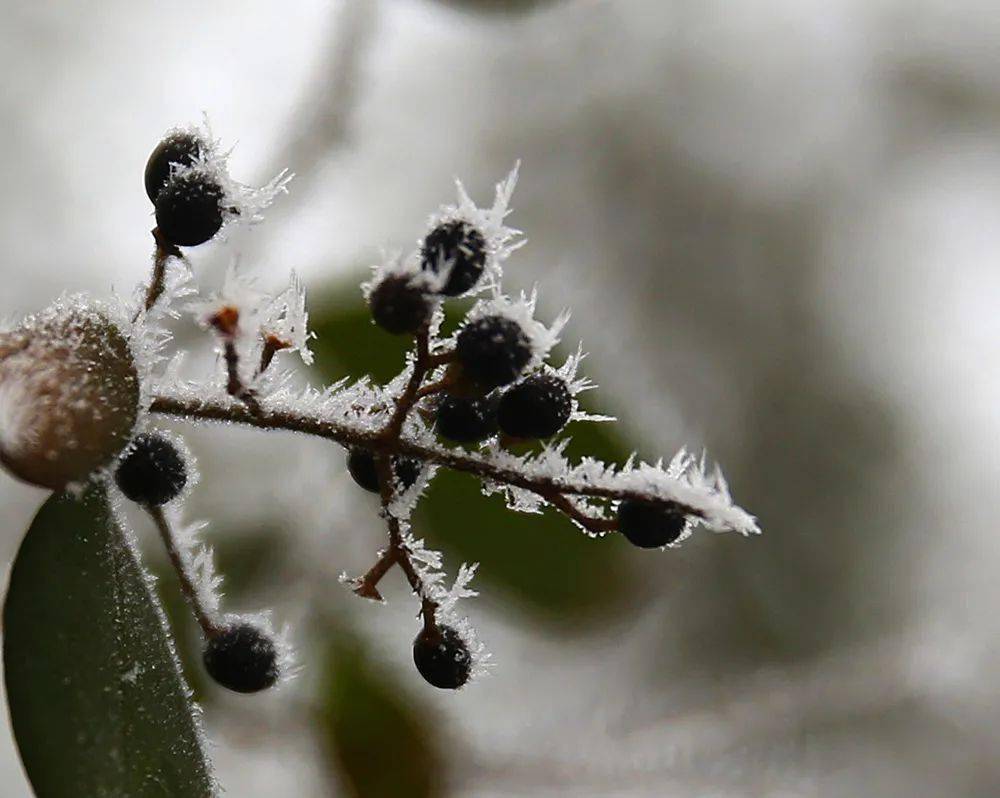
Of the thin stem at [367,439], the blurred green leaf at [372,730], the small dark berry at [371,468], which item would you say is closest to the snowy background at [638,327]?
the blurred green leaf at [372,730]

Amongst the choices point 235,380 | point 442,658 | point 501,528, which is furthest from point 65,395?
point 501,528

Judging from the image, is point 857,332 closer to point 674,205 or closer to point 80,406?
point 674,205

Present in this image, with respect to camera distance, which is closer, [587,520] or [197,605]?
[587,520]

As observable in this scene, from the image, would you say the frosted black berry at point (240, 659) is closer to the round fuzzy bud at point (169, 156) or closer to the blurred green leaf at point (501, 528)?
the round fuzzy bud at point (169, 156)

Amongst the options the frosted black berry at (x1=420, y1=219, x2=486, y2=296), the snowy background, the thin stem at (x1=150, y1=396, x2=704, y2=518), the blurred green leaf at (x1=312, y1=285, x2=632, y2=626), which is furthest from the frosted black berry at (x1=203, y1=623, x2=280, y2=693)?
the snowy background

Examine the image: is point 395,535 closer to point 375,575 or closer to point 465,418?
point 375,575

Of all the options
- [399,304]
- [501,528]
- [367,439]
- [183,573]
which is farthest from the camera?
[501,528]
